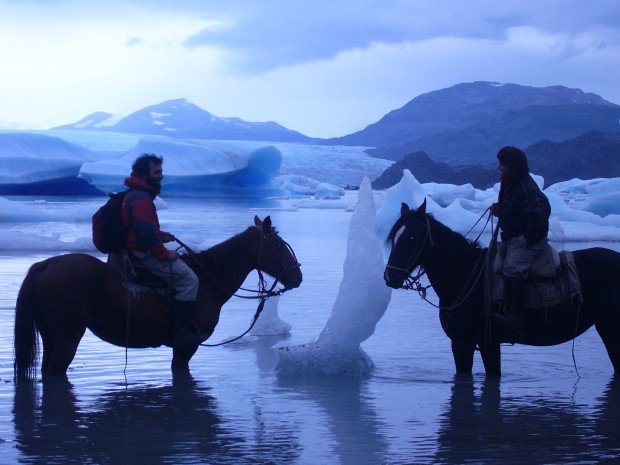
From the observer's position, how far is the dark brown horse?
5867mm

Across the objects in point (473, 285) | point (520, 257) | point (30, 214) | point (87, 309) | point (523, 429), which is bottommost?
point (523, 429)

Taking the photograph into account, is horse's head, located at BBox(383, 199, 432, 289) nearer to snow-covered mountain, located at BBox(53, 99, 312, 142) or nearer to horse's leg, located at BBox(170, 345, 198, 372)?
horse's leg, located at BBox(170, 345, 198, 372)

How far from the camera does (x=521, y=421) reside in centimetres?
507

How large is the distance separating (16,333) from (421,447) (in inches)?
98.0

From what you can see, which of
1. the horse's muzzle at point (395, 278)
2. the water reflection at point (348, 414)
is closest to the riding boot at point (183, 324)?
the water reflection at point (348, 414)

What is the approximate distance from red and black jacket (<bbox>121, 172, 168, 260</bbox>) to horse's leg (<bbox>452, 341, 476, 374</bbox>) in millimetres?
1965

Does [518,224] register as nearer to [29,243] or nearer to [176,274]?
[176,274]

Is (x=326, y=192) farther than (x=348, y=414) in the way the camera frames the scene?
Yes

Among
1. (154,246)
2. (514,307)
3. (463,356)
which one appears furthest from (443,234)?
(154,246)

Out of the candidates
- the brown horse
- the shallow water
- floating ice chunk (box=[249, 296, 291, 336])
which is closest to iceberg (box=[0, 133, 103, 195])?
the shallow water

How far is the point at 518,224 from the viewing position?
5793 millimetres

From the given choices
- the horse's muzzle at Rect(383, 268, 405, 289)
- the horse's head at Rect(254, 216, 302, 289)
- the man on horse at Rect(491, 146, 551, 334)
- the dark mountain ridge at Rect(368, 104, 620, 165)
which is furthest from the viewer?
the dark mountain ridge at Rect(368, 104, 620, 165)

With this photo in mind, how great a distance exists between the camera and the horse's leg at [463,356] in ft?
20.2

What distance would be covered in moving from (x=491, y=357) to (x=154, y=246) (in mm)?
2263
